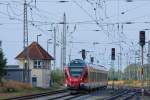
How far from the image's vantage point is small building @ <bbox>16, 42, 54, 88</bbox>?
9350 cm

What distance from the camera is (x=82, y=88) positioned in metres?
60.1

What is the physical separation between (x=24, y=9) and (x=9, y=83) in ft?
46.9

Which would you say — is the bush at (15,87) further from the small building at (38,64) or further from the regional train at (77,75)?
the small building at (38,64)

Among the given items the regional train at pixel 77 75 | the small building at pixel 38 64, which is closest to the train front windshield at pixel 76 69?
the regional train at pixel 77 75

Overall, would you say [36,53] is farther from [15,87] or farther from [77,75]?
[77,75]

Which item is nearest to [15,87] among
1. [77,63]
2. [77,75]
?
[77,63]

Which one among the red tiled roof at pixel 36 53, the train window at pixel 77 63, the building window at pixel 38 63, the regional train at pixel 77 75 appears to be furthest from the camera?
the red tiled roof at pixel 36 53

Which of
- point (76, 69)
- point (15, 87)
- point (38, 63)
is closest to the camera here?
point (76, 69)

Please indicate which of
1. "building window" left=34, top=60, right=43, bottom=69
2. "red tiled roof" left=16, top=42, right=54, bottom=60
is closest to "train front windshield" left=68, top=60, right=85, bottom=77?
"red tiled roof" left=16, top=42, right=54, bottom=60

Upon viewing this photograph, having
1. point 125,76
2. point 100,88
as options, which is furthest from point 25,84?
point 125,76

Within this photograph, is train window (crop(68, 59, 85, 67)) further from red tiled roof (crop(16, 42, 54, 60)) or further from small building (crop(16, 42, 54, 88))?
red tiled roof (crop(16, 42, 54, 60))

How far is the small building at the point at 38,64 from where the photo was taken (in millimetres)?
93500

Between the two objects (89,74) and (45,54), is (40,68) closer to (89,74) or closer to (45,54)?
(45,54)

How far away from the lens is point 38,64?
96500mm
